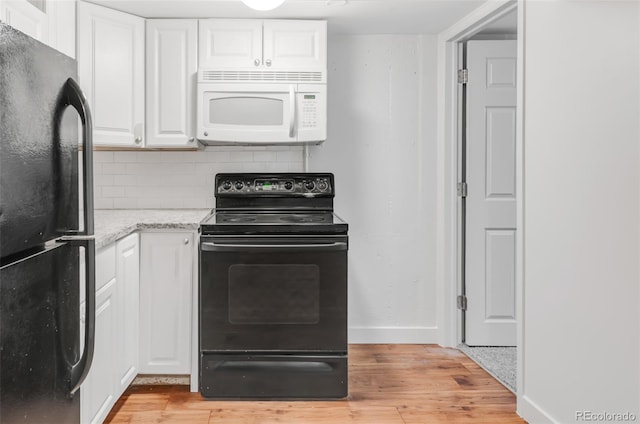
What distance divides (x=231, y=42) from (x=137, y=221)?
114 cm

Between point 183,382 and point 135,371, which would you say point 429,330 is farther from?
point 135,371

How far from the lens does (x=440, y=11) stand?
2.96m

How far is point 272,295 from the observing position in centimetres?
Result: 256

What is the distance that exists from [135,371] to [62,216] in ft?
5.18

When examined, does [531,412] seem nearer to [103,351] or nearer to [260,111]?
[103,351]

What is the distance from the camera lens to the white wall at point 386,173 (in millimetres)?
3453

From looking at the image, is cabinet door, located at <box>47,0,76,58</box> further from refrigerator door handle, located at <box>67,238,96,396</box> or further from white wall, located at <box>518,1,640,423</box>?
white wall, located at <box>518,1,640,423</box>

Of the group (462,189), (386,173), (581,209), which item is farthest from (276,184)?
(581,209)

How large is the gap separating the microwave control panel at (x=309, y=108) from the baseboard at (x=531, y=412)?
5.77 feet

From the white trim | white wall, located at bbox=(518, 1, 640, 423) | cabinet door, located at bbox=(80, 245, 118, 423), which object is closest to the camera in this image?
white wall, located at bbox=(518, 1, 640, 423)

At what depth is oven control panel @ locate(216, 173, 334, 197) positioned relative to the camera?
3176 mm

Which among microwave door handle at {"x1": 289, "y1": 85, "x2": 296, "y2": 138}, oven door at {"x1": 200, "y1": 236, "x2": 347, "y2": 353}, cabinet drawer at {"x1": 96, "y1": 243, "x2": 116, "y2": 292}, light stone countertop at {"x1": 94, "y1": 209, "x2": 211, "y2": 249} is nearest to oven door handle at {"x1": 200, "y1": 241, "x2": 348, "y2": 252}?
oven door at {"x1": 200, "y1": 236, "x2": 347, "y2": 353}

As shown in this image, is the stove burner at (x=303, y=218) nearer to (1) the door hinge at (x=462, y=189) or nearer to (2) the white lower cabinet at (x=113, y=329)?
(2) the white lower cabinet at (x=113, y=329)

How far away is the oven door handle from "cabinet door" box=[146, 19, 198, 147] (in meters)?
0.79
